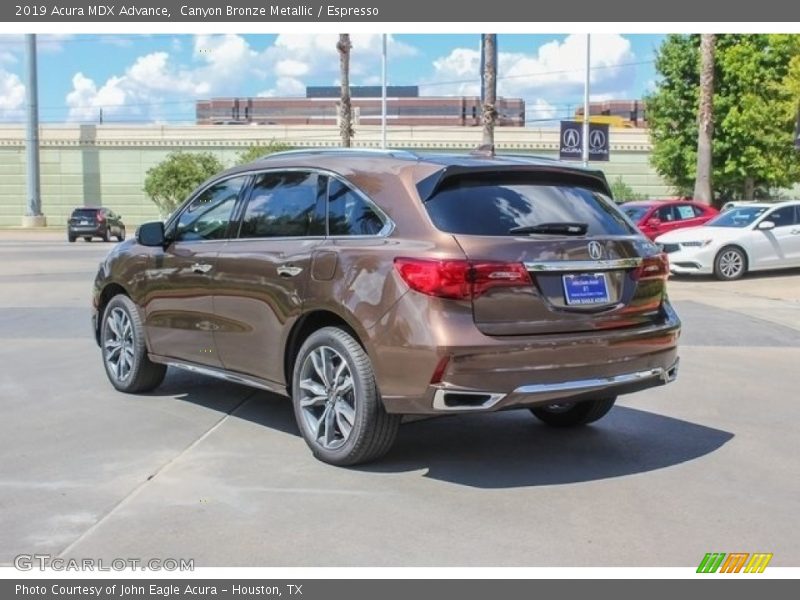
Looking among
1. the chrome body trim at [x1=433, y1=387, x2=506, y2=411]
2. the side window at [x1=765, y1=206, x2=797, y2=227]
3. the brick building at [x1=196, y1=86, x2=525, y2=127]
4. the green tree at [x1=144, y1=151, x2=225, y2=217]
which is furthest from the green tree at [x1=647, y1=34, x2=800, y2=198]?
the brick building at [x1=196, y1=86, x2=525, y2=127]

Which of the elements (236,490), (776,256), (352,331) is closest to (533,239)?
(352,331)

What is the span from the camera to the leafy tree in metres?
47.9

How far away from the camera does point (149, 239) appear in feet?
23.1

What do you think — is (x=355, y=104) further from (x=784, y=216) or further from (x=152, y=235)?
(x=152, y=235)

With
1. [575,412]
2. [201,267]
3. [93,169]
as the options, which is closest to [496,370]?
[575,412]

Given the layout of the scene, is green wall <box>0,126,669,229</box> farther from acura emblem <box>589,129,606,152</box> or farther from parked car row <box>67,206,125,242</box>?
acura emblem <box>589,129,606,152</box>

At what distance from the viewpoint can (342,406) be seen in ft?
18.0

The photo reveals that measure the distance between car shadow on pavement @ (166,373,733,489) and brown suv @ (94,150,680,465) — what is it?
266 millimetres

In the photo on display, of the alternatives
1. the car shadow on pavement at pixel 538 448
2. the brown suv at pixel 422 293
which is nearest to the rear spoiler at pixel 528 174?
the brown suv at pixel 422 293

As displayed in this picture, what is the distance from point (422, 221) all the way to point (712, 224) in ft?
52.7

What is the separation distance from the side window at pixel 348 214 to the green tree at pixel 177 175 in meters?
47.7

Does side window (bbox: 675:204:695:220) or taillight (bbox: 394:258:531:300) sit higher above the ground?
side window (bbox: 675:204:695:220)

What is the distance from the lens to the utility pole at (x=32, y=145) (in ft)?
179

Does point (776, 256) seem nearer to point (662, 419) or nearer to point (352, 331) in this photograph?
point (662, 419)
